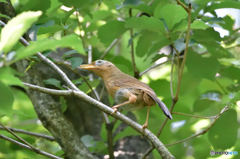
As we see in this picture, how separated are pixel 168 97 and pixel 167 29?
1010 mm

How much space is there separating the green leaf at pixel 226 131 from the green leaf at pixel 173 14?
104 centimetres

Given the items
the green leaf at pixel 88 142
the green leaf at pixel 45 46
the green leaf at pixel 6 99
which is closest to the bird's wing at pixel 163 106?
the green leaf at pixel 88 142

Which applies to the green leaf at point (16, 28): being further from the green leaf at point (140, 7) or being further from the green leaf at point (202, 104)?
the green leaf at point (202, 104)

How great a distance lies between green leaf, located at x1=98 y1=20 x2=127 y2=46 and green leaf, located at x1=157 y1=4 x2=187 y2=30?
1.76 feet

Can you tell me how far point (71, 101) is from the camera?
404cm

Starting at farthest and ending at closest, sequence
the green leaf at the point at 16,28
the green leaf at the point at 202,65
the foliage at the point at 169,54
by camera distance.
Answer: the green leaf at the point at 202,65 < the foliage at the point at 169,54 < the green leaf at the point at 16,28

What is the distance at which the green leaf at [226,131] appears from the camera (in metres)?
2.87

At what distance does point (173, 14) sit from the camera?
2420 millimetres

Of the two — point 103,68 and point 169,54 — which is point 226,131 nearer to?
point 169,54

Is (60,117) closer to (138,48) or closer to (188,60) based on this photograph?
(138,48)

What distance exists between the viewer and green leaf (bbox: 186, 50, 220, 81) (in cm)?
304

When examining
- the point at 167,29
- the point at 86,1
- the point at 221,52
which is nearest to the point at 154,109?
the point at 221,52

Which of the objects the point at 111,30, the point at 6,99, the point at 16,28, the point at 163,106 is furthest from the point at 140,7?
the point at 16,28

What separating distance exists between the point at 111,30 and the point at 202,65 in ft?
3.13
